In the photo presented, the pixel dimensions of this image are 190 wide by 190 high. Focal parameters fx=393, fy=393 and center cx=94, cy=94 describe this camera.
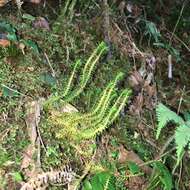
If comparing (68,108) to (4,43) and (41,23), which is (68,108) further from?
(41,23)

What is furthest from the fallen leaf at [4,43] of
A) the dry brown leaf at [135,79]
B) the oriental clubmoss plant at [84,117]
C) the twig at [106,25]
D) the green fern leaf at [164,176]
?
the green fern leaf at [164,176]

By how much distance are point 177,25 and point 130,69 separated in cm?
95

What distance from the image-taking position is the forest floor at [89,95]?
229 cm

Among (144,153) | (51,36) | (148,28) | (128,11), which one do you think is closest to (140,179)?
(144,153)

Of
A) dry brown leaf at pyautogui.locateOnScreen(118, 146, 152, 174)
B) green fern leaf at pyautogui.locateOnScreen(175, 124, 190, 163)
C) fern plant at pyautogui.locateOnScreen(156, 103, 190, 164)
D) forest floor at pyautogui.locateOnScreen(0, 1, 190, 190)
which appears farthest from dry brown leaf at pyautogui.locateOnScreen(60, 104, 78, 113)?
green fern leaf at pyautogui.locateOnScreen(175, 124, 190, 163)

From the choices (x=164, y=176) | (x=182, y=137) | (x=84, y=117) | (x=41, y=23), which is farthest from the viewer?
(x=41, y=23)

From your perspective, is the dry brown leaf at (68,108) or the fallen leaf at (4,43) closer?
the dry brown leaf at (68,108)

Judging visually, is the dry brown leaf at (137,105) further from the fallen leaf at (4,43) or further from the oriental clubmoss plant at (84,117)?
the fallen leaf at (4,43)

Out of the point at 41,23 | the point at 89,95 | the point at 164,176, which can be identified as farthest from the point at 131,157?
the point at 41,23

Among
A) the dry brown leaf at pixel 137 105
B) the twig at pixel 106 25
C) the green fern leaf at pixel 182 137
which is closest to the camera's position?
the green fern leaf at pixel 182 137

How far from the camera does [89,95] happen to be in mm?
2686

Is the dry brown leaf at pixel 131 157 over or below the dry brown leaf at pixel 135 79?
below

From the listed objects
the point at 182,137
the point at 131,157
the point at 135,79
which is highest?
the point at 182,137

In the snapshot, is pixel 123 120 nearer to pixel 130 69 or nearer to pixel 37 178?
pixel 130 69
